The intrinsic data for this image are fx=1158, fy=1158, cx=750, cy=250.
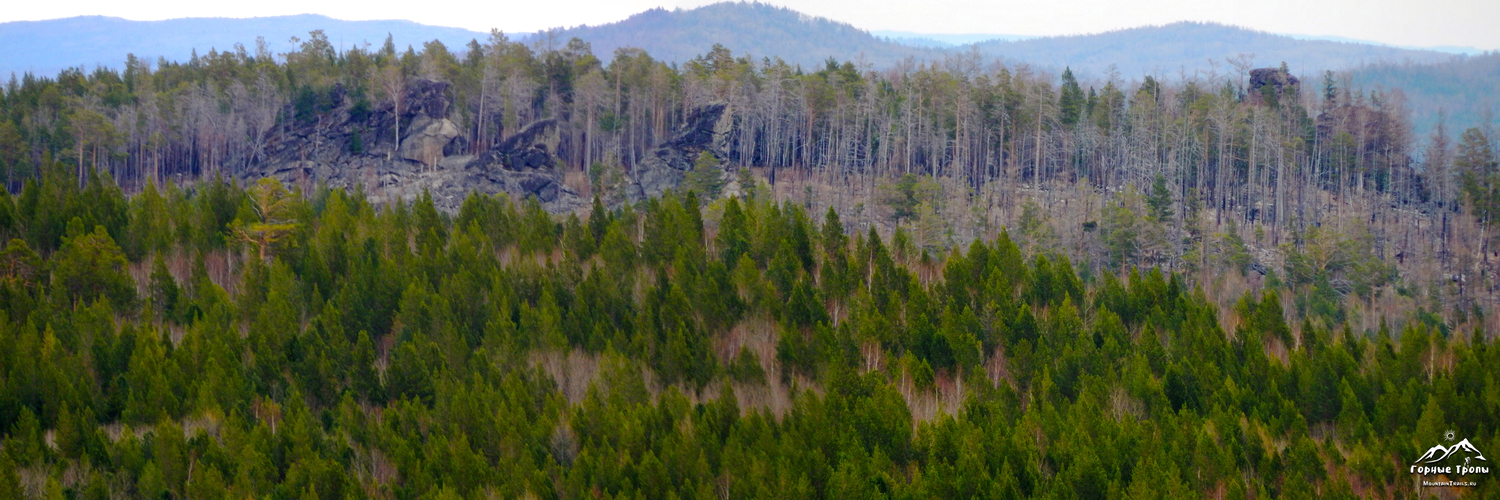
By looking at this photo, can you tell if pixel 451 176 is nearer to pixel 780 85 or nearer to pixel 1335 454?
pixel 780 85

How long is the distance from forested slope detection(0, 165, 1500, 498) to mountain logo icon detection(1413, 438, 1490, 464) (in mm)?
438

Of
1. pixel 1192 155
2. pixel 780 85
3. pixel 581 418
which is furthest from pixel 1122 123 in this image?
pixel 581 418

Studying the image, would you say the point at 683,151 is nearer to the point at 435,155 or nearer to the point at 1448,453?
the point at 435,155

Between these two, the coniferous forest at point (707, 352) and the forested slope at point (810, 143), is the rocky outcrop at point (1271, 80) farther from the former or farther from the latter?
the coniferous forest at point (707, 352)

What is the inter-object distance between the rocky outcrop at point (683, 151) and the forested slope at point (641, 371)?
30.7 m

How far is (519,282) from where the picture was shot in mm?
47750

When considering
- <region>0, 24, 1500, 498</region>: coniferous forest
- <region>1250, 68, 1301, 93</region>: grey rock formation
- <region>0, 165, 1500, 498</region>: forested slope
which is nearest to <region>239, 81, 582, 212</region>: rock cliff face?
<region>0, 24, 1500, 498</region>: coniferous forest

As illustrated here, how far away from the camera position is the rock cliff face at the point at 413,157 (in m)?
84.6

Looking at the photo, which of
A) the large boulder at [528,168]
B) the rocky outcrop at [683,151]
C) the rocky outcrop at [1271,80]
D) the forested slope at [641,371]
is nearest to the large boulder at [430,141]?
the large boulder at [528,168]

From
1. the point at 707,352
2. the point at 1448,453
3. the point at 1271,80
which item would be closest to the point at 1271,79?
the point at 1271,80

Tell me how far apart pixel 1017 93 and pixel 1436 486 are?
2538 inches

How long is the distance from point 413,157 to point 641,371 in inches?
2025

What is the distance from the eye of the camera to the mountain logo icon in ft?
111

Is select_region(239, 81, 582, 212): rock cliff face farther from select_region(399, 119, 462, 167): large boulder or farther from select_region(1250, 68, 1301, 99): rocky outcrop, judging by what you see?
select_region(1250, 68, 1301, 99): rocky outcrop
